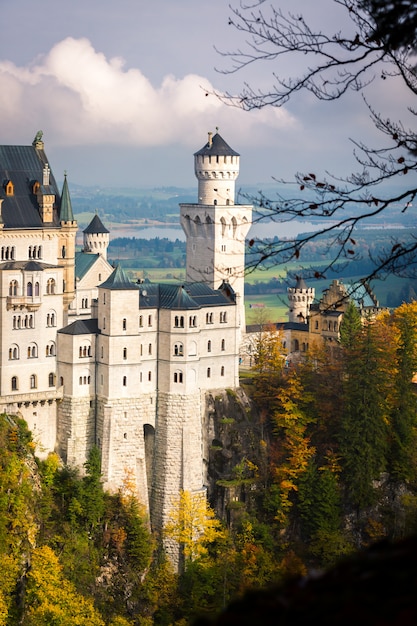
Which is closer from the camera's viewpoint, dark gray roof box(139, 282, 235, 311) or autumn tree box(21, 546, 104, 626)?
autumn tree box(21, 546, 104, 626)

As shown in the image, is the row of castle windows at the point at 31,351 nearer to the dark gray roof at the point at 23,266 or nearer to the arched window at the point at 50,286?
the arched window at the point at 50,286

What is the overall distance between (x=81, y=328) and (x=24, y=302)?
11.4ft

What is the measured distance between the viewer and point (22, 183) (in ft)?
253

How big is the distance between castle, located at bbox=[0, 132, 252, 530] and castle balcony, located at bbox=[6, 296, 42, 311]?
5cm

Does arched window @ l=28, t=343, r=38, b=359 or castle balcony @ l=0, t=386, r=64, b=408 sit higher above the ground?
arched window @ l=28, t=343, r=38, b=359

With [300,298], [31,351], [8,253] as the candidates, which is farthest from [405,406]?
[8,253]

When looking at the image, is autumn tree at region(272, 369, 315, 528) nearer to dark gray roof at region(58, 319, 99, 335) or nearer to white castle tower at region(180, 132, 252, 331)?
white castle tower at region(180, 132, 252, 331)

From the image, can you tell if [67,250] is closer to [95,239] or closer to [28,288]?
[28,288]

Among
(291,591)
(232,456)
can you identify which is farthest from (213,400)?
(291,591)

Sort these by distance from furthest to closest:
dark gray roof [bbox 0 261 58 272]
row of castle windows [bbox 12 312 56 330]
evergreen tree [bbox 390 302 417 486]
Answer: evergreen tree [bbox 390 302 417 486]
dark gray roof [bbox 0 261 58 272]
row of castle windows [bbox 12 312 56 330]

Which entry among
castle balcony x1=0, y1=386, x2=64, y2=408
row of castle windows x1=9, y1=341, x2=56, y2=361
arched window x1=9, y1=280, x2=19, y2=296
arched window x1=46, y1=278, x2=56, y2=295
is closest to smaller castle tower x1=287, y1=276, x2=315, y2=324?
arched window x1=46, y1=278, x2=56, y2=295

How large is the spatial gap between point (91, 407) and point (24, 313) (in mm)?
6403

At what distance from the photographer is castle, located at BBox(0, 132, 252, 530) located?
71.8 metres

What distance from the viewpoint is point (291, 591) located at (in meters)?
15.3
